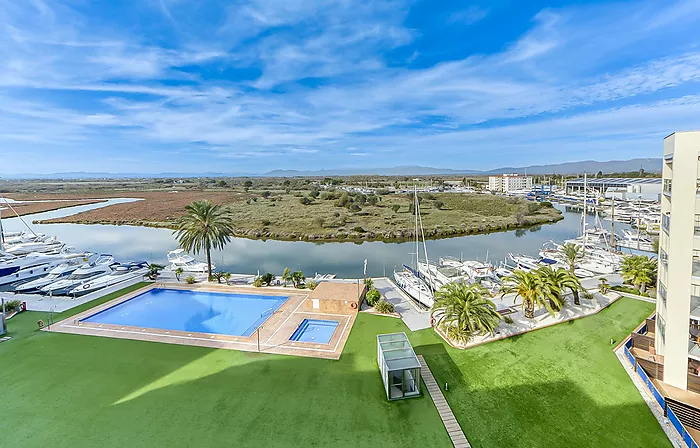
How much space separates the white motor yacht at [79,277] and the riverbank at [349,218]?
23288mm

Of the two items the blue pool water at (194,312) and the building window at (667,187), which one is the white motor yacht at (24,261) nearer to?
the blue pool water at (194,312)

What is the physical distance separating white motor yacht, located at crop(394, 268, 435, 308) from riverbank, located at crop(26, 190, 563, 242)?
21940 mm

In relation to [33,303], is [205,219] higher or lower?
higher

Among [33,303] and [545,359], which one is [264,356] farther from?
[33,303]

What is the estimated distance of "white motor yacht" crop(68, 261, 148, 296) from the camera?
2395cm

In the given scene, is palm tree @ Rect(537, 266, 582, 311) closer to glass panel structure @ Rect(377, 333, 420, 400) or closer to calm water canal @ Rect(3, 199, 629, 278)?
glass panel structure @ Rect(377, 333, 420, 400)

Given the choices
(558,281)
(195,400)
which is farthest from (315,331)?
(558,281)

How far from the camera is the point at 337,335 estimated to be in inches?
672

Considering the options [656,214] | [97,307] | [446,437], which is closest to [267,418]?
[446,437]

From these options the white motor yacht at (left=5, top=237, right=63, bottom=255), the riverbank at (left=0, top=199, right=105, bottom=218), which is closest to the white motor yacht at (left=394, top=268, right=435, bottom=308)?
the white motor yacht at (left=5, top=237, right=63, bottom=255)

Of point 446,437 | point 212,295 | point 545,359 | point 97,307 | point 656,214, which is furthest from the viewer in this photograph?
point 656,214

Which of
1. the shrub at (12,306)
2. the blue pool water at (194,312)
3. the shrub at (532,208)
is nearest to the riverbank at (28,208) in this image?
the shrub at (12,306)

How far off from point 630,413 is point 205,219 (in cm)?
2569

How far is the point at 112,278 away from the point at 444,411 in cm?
2549
